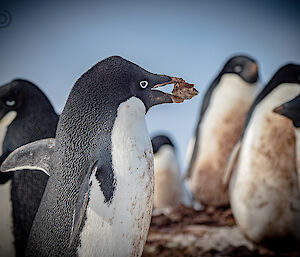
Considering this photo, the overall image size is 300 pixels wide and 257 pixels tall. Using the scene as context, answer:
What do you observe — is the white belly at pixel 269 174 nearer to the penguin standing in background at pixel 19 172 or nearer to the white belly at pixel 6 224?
the penguin standing in background at pixel 19 172

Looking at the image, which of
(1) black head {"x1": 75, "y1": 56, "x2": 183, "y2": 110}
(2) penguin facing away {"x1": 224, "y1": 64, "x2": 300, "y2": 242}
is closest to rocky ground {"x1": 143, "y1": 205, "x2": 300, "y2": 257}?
(2) penguin facing away {"x1": 224, "y1": 64, "x2": 300, "y2": 242}

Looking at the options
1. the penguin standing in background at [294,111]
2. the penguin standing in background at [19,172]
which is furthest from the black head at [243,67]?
the penguin standing in background at [19,172]

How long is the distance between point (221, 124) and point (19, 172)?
183 cm

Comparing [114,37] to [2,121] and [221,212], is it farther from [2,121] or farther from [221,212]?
[221,212]

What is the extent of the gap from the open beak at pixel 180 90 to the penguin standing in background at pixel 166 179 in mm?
2278

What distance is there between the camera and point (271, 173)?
1833mm

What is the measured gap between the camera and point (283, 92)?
189cm

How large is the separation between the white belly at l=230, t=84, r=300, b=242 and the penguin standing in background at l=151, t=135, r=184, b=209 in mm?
1440

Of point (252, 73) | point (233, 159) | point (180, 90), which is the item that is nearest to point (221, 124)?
point (252, 73)

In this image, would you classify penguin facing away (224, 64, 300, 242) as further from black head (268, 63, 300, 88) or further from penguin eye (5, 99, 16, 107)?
penguin eye (5, 99, 16, 107)

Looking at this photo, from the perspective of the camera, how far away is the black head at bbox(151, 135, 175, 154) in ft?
11.5

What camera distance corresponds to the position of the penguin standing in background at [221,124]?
267cm

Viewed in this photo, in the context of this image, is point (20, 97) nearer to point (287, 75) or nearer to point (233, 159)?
point (233, 159)

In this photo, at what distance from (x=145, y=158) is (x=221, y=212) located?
5.96 feet
